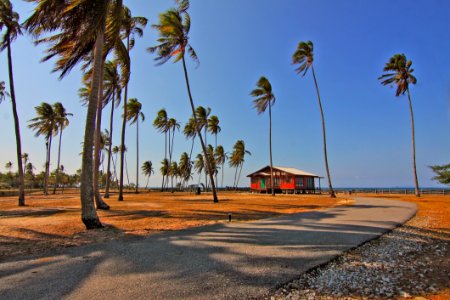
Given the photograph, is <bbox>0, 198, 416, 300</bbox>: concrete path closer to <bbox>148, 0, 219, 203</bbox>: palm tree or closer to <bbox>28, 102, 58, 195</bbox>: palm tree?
<bbox>148, 0, 219, 203</bbox>: palm tree

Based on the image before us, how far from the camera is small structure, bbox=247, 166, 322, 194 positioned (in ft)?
148

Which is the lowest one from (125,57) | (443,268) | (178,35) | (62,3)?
(443,268)

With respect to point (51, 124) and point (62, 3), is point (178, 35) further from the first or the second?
point (51, 124)

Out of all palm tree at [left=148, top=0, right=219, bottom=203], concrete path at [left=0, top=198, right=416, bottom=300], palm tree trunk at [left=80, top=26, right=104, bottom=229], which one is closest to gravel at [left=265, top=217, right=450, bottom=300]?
concrete path at [left=0, top=198, right=416, bottom=300]

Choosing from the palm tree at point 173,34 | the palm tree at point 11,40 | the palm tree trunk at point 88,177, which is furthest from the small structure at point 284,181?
the palm tree trunk at point 88,177

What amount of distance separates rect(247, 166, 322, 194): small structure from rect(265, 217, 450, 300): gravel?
37766 mm

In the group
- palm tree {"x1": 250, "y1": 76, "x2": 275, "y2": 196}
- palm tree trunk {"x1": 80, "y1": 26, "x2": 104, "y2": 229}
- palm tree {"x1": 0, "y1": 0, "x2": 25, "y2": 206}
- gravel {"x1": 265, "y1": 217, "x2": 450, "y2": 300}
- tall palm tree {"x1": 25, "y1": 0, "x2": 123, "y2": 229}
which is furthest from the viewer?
palm tree {"x1": 250, "y1": 76, "x2": 275, "y2": 196}

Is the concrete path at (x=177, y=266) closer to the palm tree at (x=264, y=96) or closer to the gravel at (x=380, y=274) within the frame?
the gravel at (x=380, y=274)

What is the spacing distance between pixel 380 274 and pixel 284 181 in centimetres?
4169

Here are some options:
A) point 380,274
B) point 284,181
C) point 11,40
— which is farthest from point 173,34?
point 284,181

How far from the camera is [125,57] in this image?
14.0 metres

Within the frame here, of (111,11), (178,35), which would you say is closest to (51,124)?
(178,35)

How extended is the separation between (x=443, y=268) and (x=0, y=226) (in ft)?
45.0

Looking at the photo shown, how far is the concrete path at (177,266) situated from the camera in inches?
157
